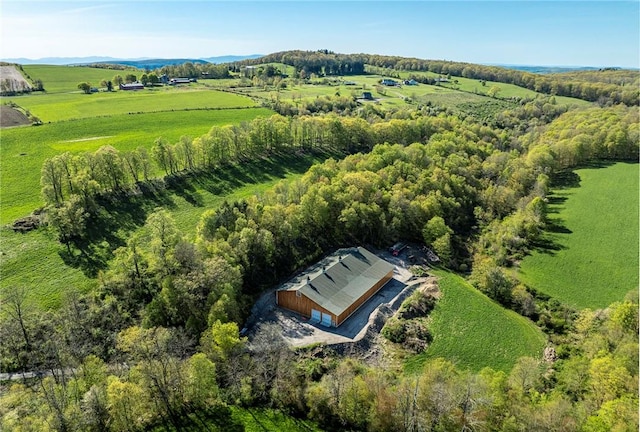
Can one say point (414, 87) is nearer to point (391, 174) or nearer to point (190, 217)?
point (391, 174)

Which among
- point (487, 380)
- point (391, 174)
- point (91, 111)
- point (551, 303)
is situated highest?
point (91, 111)

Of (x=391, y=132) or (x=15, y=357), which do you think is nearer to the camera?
(x=15, y=357)

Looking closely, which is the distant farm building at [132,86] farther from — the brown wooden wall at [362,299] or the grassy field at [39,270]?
the brown wooden wall at [362,299]

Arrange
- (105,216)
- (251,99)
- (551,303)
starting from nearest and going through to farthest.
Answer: (551,303)
(105,216)
(251,99)

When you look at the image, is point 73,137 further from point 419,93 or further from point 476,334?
point 419,93

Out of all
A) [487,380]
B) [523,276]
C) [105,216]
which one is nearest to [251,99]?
[105,216]

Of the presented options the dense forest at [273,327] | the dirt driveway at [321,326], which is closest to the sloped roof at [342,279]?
the dirt driveway at [321,326]

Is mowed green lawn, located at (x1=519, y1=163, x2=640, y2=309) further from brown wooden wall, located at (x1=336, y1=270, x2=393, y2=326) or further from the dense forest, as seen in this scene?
brown wooden wall, located at (x1=336, y1=270, x2=393, y2=326)
